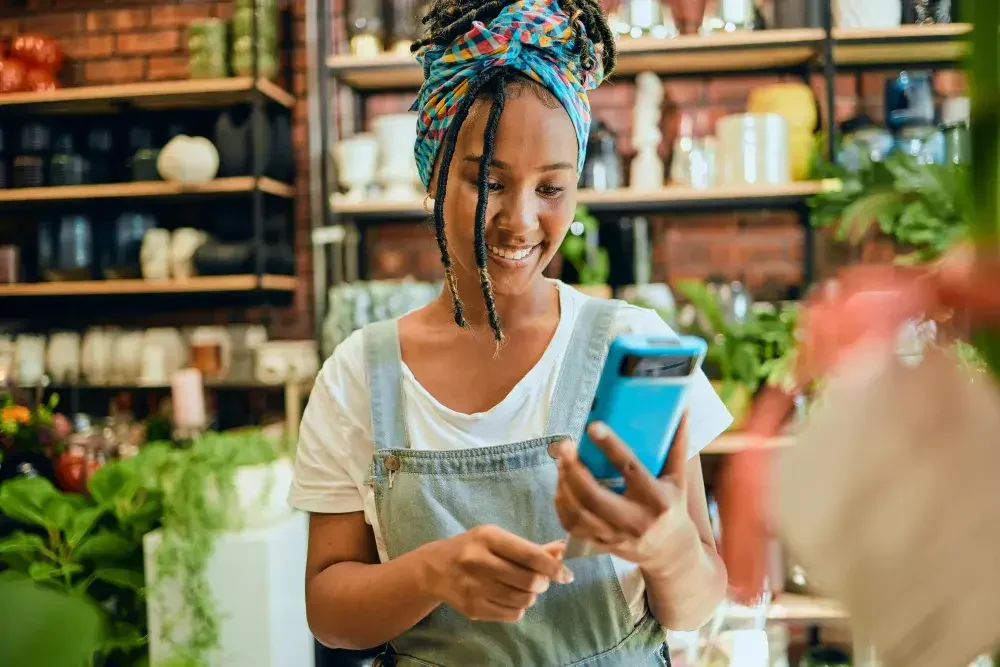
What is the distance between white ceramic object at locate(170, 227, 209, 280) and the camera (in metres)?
2.98

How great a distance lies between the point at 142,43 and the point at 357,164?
1.25 meters

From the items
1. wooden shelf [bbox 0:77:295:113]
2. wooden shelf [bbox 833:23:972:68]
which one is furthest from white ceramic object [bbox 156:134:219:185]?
wooden shelf [bbox 833:23:972:68]

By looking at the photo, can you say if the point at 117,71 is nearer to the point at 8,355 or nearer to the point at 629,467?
the point at 8,355

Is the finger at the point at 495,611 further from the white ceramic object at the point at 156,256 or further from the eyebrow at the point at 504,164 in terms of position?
the white ceramic object at the point at 156,256

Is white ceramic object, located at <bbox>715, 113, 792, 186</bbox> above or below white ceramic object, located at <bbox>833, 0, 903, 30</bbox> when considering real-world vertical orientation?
below

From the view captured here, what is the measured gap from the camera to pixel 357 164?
2.74 m

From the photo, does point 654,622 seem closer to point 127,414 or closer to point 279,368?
point 279,368

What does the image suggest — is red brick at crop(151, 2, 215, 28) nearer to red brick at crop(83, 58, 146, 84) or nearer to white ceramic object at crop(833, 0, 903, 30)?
red brick at crop(83, 58, 146, 84)

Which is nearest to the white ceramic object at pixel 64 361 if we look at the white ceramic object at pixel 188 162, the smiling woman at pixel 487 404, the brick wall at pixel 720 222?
the white ceramic object at pixel 188 162

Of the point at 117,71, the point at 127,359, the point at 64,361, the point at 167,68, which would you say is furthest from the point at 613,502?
the point at 117,71

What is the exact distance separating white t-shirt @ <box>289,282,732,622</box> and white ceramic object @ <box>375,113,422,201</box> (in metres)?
1.81

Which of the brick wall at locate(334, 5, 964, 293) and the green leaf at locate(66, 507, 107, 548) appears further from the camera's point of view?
the brick wall at locate(334, 5, 964, 293)

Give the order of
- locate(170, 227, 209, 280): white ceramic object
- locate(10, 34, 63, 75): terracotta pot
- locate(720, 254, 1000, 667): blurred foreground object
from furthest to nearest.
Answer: locate(10, 34, 63, 75): terracotta pot → locate(170, 227, 209, 280): white ceramic object → locate(720, 254, 1000, 667): blurred foreground object

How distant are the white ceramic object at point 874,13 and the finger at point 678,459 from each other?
2.46 metres
